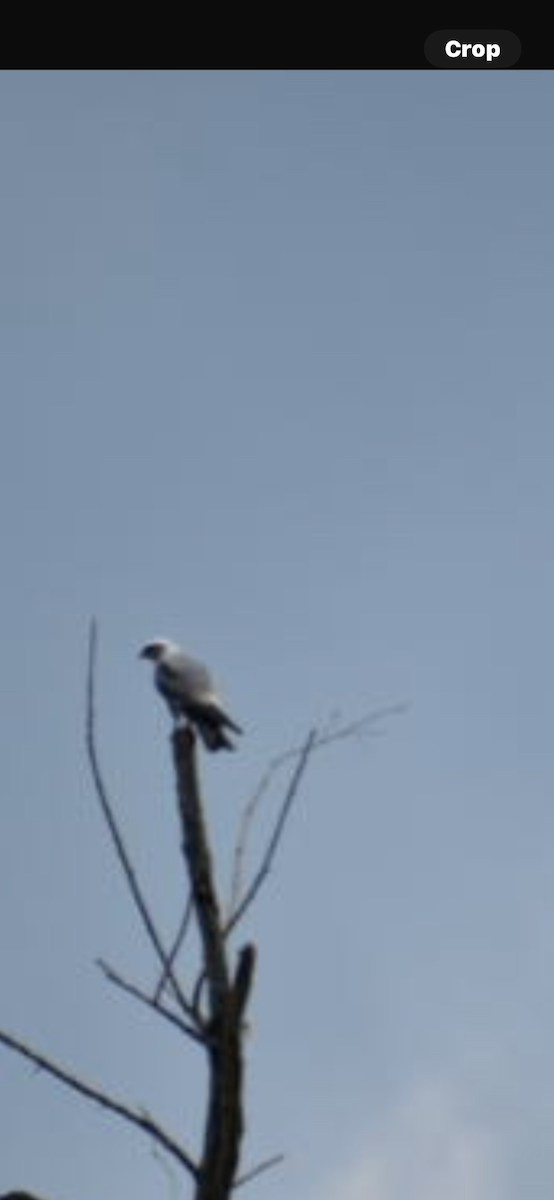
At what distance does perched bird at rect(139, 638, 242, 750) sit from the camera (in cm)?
1279

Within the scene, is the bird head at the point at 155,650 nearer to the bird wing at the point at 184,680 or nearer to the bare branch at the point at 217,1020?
the bird wing at the point at 184,680

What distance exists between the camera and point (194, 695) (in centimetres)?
1351

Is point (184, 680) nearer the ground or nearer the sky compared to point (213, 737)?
nearer the sky

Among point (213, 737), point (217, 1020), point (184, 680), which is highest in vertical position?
point (184, 680)

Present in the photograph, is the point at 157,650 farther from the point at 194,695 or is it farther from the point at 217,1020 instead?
the point at 217,1020

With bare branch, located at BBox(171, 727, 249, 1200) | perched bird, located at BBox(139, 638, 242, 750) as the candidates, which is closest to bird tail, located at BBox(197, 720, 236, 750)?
perched bird, located at BBox(139, 638, 242, 750)

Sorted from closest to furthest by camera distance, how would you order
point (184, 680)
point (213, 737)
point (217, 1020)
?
1. point (217, 1020)
2. point (213, 737)
3. point (184, 680)

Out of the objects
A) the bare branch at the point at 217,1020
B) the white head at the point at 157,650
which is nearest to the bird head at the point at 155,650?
the white head at the point at 157,650

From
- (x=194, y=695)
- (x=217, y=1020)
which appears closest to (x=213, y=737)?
(x=194, y=695)

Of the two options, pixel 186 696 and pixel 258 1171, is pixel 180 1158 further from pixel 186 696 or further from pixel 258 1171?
pixel 186 696
